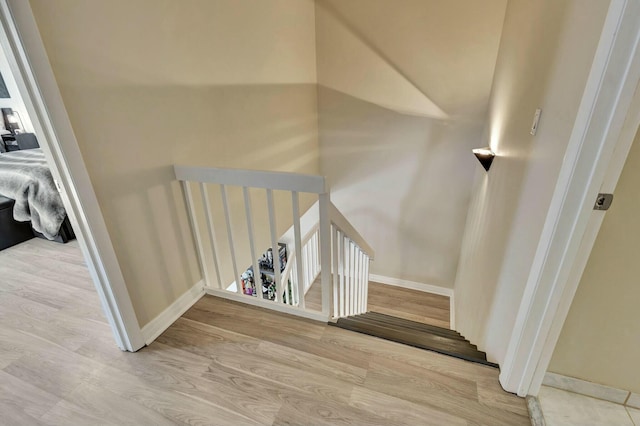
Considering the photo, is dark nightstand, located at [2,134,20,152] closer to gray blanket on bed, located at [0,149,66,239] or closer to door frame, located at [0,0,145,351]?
gray blanket on bed, located at [0,149,66,239]

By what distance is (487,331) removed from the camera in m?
1.88

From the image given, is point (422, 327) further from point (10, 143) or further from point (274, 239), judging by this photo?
point (10, 143)

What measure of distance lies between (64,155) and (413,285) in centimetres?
451

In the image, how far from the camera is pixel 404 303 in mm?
4262

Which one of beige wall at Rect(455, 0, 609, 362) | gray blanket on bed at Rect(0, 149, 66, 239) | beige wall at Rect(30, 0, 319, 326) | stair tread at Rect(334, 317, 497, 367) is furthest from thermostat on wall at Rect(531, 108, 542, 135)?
gray blanket on bed at Rect(0, 149, 66, 239)

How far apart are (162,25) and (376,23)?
2.69 metres

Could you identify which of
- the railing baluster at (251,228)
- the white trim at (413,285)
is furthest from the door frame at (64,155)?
the white trim at (413,285)

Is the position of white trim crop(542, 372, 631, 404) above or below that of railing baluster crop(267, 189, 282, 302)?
below

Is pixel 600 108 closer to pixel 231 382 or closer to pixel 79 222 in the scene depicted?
pixel 231 382

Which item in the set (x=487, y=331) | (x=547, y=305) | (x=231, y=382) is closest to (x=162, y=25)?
(x=231, y=382)

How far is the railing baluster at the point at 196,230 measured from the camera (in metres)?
1.86

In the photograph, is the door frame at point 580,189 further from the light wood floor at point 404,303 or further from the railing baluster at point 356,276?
the light wood floor at point 404,303

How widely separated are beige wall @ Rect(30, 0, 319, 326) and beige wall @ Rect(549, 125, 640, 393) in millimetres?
2057

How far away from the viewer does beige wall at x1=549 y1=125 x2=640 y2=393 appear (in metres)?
1.01
